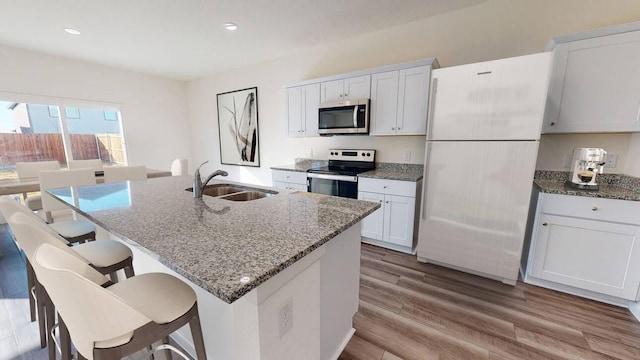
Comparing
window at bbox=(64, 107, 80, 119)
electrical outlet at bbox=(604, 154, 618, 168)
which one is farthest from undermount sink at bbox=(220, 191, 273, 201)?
window at bbox=(64, 107, 80, 119)

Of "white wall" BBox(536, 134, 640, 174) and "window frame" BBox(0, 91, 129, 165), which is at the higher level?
"window frame" BBox(0, 91, 129, 165)

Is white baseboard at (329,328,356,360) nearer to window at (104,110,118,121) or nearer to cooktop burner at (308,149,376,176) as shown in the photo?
cooktop burner at (308,149,376,176)

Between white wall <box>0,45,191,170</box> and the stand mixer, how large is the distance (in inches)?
248

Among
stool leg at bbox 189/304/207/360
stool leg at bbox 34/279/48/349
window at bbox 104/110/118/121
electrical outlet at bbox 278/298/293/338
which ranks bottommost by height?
stool leg at bbox 34/279/48/349

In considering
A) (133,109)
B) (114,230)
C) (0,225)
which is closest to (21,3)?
(133,109)

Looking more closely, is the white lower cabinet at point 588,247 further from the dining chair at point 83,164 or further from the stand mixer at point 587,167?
the dining chair at point 83,164

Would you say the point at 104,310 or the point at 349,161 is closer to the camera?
the point at 104,310

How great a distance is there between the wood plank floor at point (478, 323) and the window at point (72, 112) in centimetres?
520

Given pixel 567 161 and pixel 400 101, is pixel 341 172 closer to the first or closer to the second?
pixel 400 101

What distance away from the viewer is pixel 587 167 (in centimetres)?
202

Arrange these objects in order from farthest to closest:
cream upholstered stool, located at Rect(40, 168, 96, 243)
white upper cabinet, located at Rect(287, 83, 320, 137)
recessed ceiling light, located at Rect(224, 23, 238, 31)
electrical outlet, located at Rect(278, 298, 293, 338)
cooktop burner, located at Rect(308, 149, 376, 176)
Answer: white upper cabinet, located at Rect(287, 83, 320, 137), cooktop burner, located at Rect(308, 149, 376, 176), recessed ceiling light, located at Rect(224, 23, 238, 31), cream upholstered stool, located at Rect(40, 168, 96, 243), electrical outlet, located at Rect(278, 298, 293, 338)

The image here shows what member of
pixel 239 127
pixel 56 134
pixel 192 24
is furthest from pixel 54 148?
pixel 192 24

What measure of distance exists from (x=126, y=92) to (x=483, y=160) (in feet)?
18.8

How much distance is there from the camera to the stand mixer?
195 cm
